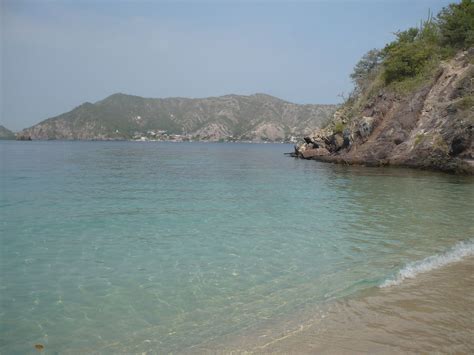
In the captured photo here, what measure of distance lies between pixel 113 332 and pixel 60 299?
1.88 m

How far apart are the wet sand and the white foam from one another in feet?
1.61

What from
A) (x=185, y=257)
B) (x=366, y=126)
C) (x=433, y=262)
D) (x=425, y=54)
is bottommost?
(x=185, y=257)

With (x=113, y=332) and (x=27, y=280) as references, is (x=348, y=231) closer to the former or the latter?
(x=113, y=332)

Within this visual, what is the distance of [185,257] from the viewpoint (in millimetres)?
9773

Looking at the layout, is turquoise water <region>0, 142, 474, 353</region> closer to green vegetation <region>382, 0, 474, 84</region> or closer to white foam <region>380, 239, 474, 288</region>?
white foam <region>380, 239, 474, 288</region>

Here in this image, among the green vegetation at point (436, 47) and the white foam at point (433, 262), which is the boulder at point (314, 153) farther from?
the white foam at point (433, 262)

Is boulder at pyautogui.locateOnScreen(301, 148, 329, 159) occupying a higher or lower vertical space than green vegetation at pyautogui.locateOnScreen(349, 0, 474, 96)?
lower

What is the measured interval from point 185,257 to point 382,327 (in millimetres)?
5394

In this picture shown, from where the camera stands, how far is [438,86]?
40531 millimetres

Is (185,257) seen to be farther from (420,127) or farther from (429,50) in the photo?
(429,50)

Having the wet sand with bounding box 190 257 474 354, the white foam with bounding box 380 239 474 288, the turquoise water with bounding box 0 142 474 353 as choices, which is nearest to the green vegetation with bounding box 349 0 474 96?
the turquoise water with bounding box 0 142 474 353

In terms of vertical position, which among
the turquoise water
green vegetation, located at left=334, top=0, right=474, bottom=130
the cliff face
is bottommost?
the turquoise water

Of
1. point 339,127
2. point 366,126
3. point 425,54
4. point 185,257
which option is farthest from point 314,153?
point 185,257

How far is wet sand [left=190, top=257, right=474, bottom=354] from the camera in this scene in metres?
5.39
